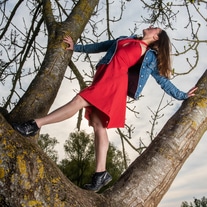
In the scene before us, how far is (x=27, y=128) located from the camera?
2.36 m

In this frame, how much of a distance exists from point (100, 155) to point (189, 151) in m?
0.65

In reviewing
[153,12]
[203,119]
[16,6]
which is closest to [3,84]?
[16,6]

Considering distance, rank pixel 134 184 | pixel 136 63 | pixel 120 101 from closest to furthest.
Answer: pixel 134 184 < pixel 120 101 < pixel 136 63

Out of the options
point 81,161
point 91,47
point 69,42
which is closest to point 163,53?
point 91,47

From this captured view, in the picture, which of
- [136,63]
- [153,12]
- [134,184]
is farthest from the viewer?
[153,12]

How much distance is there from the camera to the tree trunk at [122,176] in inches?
67.4

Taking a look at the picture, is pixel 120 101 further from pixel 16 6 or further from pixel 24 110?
pixel 16 6

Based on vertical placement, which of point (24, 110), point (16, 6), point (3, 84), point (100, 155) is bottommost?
point (100, 155)

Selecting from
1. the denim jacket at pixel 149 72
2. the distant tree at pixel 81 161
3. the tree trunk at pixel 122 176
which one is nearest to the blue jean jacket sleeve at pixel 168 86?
the denim jacket at pixel 149 72

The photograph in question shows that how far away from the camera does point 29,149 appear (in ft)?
6.01

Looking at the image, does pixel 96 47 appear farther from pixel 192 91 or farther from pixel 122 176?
pixel 122 176

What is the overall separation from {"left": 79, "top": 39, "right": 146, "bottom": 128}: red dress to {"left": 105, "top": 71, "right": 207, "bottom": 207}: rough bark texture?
1.56ft

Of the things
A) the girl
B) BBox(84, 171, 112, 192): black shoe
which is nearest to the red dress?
the girl

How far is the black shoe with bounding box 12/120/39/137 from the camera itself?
2328 mm
